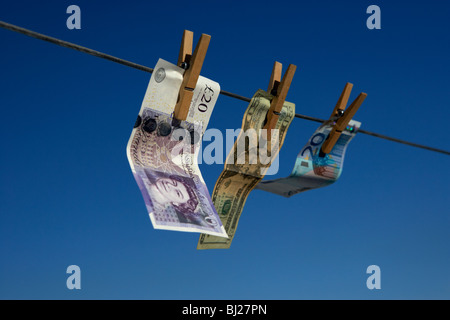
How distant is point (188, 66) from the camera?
4.59ft

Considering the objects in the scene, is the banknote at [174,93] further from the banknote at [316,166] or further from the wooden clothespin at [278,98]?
the banknote at [316,166]

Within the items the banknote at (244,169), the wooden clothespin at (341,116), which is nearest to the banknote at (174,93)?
the banknote at (244,169)

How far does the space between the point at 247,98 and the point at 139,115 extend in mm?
371

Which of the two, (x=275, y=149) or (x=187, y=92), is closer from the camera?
(x=187, y=92)

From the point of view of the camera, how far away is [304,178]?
1827mm

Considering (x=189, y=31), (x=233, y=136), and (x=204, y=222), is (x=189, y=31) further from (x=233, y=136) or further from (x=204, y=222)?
(x=204, y=222)

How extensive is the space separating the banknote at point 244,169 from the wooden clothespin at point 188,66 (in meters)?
0.25

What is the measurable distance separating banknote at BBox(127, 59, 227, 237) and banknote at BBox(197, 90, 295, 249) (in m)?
0.17

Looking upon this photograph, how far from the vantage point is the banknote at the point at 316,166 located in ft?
5.97

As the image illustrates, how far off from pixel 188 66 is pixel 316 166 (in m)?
0.70

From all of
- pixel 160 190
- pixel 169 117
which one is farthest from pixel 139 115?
pixel 160 190

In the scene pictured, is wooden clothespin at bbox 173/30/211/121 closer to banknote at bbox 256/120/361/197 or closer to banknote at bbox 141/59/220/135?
banknote at bbox 141/59/220/135

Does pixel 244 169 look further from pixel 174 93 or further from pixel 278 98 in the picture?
pixel 174 93

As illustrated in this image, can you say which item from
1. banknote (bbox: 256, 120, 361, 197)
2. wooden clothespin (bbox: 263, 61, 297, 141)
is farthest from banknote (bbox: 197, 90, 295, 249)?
banknote (bbox: 256, 120, 361, 197)
